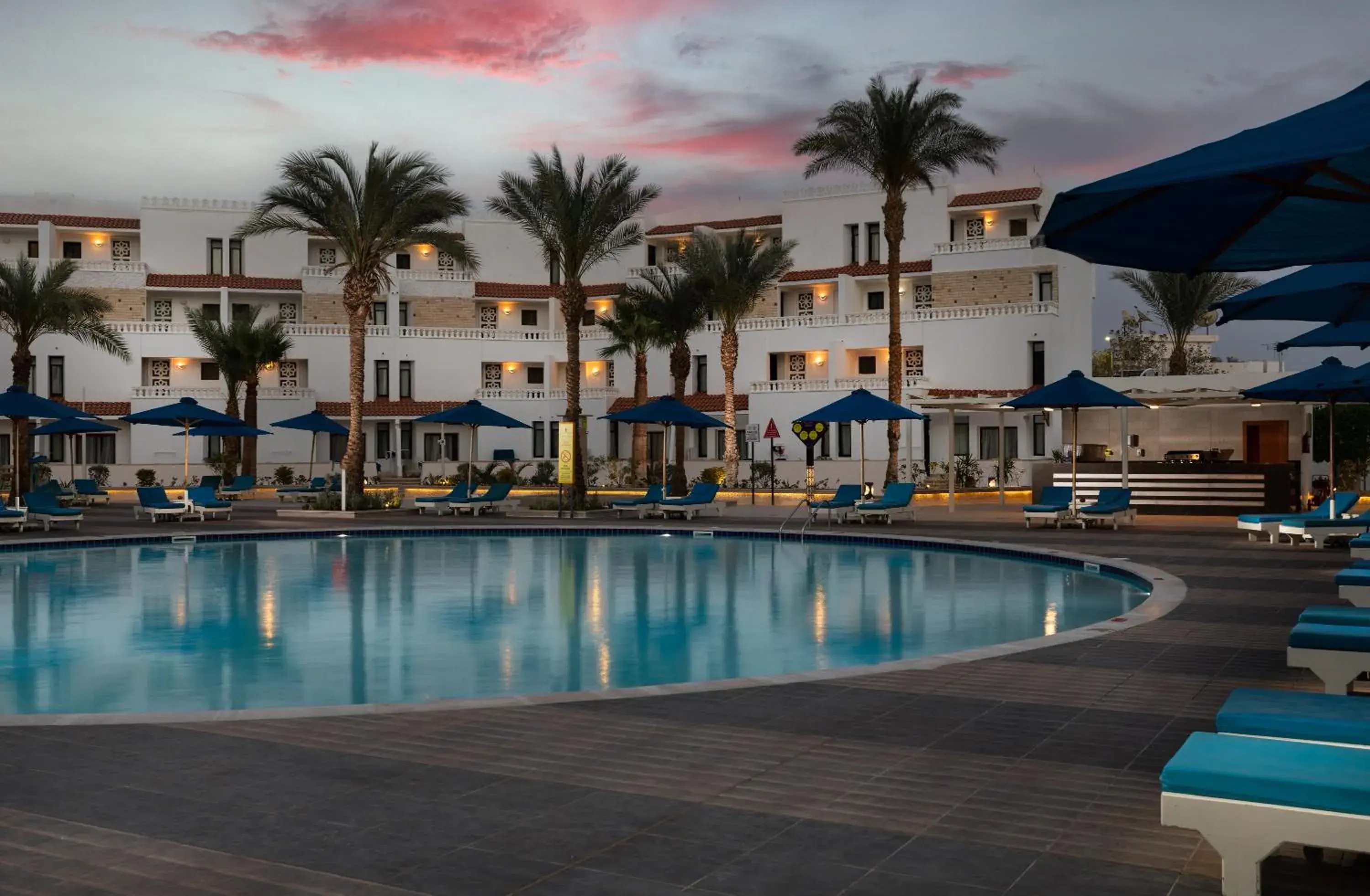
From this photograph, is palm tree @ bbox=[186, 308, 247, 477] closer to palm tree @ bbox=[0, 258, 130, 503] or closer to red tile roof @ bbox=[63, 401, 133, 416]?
red tile roof @ bbox=[63, 401, 133, 416]

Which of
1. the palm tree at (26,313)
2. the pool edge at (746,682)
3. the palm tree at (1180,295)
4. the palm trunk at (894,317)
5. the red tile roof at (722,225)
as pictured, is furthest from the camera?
the red tile roof at (722,225)

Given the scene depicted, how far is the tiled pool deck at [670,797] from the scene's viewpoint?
4.25 metres

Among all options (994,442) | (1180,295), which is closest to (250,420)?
(994,442)

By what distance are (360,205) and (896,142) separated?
14410mm

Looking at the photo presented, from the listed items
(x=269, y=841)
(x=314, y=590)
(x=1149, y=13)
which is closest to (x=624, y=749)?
(x=269, y=841)

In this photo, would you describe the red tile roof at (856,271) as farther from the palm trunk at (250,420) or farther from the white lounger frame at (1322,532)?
the white lounger frame at (1322,532)

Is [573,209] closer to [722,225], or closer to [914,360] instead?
[914,360]

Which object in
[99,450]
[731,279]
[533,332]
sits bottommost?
[99,450]

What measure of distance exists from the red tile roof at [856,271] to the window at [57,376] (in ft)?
100

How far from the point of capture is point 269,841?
15.3 feet

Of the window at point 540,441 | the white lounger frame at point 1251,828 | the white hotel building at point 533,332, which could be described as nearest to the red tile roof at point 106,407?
the white hotel building at point 533,332

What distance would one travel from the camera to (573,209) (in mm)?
29969

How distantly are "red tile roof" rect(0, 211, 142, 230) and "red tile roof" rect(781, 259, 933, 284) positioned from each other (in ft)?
94.9

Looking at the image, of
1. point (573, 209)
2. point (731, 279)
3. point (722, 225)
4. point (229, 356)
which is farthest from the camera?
point (722, 225)
